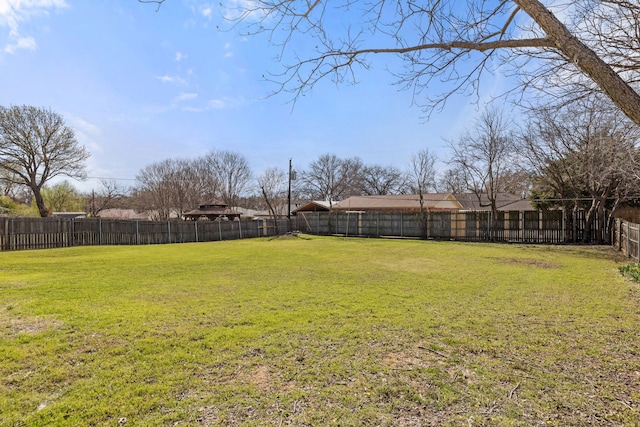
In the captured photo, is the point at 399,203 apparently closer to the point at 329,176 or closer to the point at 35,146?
the point at 329,176

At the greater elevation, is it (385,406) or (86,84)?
(86,84)

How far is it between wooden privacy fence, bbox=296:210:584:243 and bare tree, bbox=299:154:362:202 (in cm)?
2267

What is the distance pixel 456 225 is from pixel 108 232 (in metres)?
18.4

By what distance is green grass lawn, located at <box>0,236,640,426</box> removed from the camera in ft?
6.91

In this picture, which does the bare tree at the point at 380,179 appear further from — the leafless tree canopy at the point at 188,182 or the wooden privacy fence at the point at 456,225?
the wooden privacy fence at the point at 456,225

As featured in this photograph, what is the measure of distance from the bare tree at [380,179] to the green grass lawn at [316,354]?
140 feet

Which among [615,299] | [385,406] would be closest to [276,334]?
[385,406]

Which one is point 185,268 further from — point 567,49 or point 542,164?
point 542,164

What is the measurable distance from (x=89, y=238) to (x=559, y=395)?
18.1 meters

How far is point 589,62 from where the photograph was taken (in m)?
2.20

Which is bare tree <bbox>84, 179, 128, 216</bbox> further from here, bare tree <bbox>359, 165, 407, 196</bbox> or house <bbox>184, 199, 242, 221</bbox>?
bare tree <bbox>359, 165, 407, 196</bbox>

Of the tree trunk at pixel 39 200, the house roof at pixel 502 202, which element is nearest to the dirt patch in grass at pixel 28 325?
the tree trunk at pixel 39 200

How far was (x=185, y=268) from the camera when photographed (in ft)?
26.8

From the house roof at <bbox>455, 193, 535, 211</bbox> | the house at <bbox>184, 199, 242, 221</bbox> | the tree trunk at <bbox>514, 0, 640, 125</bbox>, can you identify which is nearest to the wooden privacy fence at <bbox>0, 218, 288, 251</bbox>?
the house at <bbox>184, 199, 242, 221</bbox>
